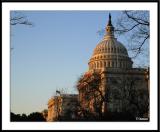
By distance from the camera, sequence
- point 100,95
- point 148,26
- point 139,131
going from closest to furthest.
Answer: point 139,131
point 148,26
point 100,95

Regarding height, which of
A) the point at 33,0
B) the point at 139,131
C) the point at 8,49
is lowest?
the point at 139,131

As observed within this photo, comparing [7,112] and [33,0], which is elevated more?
[33,0]

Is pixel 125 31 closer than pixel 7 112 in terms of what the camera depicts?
No

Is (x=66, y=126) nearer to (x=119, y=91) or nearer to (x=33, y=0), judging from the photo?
(x=33, y=0)

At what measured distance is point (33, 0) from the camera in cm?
1174

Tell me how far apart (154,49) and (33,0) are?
2.78 m

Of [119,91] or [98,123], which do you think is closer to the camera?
[98,123]

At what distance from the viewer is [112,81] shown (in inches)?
897

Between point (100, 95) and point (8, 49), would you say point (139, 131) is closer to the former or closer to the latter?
point (8, 49)

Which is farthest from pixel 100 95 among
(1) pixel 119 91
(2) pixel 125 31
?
(2) pixel 125 31

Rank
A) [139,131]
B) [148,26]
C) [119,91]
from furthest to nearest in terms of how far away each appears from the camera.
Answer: [119,91] → [148,26] → [139,131]

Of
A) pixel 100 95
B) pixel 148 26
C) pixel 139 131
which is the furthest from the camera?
pixel 100 95

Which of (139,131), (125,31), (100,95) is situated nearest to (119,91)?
(100,95)

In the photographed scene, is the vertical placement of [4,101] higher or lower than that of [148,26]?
lower
